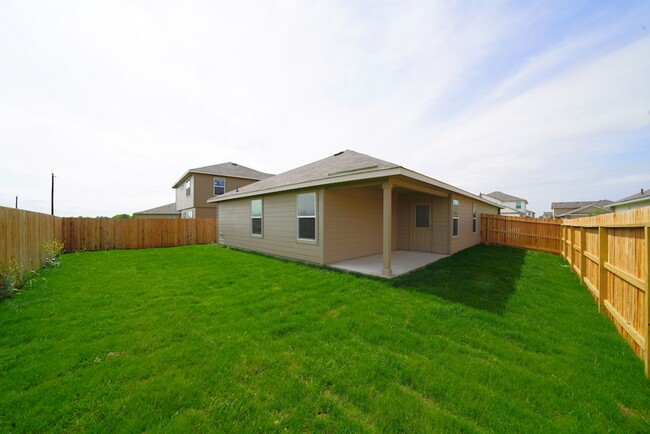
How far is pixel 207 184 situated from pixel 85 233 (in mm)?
8495

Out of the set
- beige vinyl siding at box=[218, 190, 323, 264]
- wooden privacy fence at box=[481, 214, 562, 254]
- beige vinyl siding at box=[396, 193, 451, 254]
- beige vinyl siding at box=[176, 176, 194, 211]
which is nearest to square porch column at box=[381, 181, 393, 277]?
beige vinyl siding at box=[218, 190, 323, 264]

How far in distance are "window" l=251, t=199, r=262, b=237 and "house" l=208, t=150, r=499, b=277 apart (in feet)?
0.14

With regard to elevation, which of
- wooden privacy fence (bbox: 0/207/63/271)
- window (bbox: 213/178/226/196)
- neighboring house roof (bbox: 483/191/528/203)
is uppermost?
neighboring house roof (bbox: 483/191/528/203)

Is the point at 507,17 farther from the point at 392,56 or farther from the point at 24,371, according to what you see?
the point at 24,371

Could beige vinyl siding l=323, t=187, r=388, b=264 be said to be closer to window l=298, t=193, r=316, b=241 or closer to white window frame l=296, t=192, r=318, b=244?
white window frame l=296, t=192, r=318, b=244

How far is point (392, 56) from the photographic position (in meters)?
7.48

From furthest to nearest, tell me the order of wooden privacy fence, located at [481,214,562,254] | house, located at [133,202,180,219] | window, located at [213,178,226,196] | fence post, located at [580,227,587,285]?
house, located at [133,202,180,219]
window, located at [213,178,226,196]
wooden privacy fence, located at [481,214,562,254]
fence post, located at [580,227,587,285]

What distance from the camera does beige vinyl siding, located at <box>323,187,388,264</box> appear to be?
782cm

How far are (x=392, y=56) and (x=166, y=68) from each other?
6.72 m

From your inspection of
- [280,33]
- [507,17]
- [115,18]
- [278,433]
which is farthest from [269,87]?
[278,433]

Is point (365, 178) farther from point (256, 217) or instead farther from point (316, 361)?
point (256, 217)

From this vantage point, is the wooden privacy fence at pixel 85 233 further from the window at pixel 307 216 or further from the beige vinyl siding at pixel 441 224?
the beige vinyl siding at pixel 441 224

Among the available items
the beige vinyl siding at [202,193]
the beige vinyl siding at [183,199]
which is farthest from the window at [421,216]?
the beige vinyl siding at [183,199]

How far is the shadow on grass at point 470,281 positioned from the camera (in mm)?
4786
